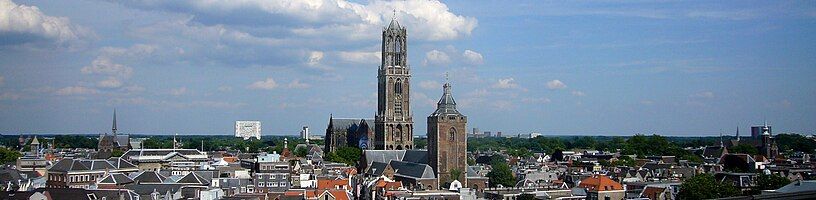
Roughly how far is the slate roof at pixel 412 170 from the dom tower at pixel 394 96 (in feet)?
86.5

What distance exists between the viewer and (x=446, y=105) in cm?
7800

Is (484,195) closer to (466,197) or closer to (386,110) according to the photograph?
(466,197)

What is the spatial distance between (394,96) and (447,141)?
35700mm

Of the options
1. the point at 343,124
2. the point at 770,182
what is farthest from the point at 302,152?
the point at 770,182

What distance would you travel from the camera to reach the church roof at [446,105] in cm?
7762

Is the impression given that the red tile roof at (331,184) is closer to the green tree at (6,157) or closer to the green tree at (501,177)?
the green tree at (501,177)

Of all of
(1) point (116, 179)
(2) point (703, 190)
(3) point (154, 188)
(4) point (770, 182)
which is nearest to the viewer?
(2) point (703, 190)

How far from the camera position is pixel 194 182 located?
202 feet

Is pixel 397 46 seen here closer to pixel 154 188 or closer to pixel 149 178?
pixel 149 178

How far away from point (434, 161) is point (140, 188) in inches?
1047

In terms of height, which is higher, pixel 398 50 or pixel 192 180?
pixel 398 50

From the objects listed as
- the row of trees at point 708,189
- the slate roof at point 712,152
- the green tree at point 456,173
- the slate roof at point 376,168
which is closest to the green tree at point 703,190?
the row of trees at point 708,189

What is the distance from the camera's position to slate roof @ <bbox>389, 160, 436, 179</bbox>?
74.0 metres

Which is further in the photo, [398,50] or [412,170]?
[398,50]
